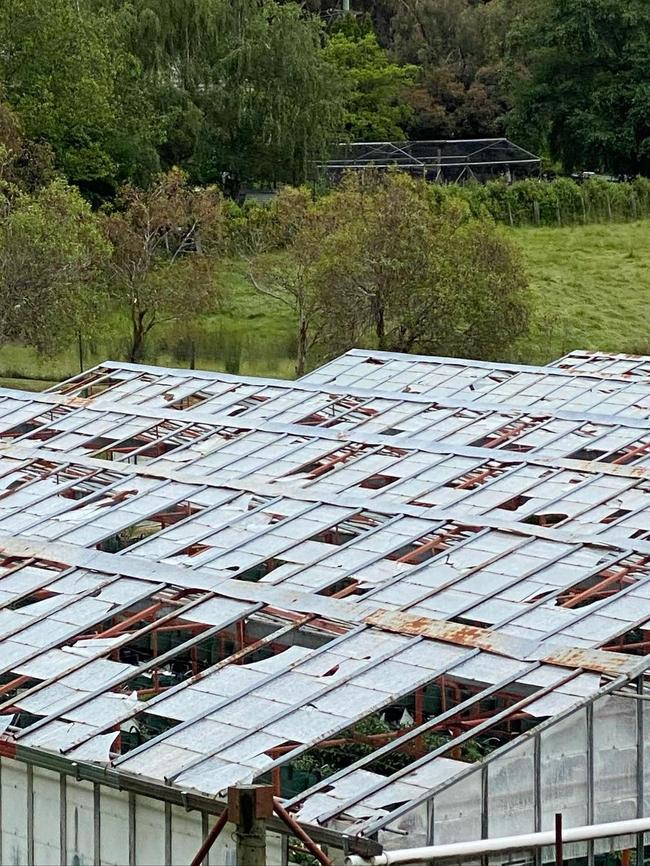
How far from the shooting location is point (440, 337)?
45188 millimetres

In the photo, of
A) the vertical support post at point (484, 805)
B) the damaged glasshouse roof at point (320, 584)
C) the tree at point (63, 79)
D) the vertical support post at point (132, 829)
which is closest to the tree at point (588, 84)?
the tree at point (63, 79)

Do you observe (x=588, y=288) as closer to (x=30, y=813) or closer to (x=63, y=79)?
(x=63, y=79)

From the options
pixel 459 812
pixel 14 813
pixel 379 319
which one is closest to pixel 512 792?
pixel 459 812

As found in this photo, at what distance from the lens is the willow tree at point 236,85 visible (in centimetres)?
6344

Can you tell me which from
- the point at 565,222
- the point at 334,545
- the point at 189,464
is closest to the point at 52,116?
the point at 565,222

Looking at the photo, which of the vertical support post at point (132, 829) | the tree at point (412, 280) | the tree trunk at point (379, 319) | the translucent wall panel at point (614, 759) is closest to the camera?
the vertical support post at point (132, 829)

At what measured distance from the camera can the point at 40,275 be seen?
42.8 metres

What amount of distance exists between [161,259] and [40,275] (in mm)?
9388

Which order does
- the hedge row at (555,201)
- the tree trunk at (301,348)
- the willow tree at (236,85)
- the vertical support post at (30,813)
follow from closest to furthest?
the vertical support post at (30,813), the tree trunk at (301,348), the willow tree at (236,85), the hedge row at (555,201)

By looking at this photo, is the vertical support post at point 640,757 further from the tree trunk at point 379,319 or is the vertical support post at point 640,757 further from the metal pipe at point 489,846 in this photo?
the tree trunk at point 379,319

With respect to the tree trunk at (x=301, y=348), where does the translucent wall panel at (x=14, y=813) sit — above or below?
above

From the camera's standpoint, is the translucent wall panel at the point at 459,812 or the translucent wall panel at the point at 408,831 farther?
the translucent wall panel at the point at 459,812

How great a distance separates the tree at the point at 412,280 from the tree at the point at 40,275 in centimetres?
677

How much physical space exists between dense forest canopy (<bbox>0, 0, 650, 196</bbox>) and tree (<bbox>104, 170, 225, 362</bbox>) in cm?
475
